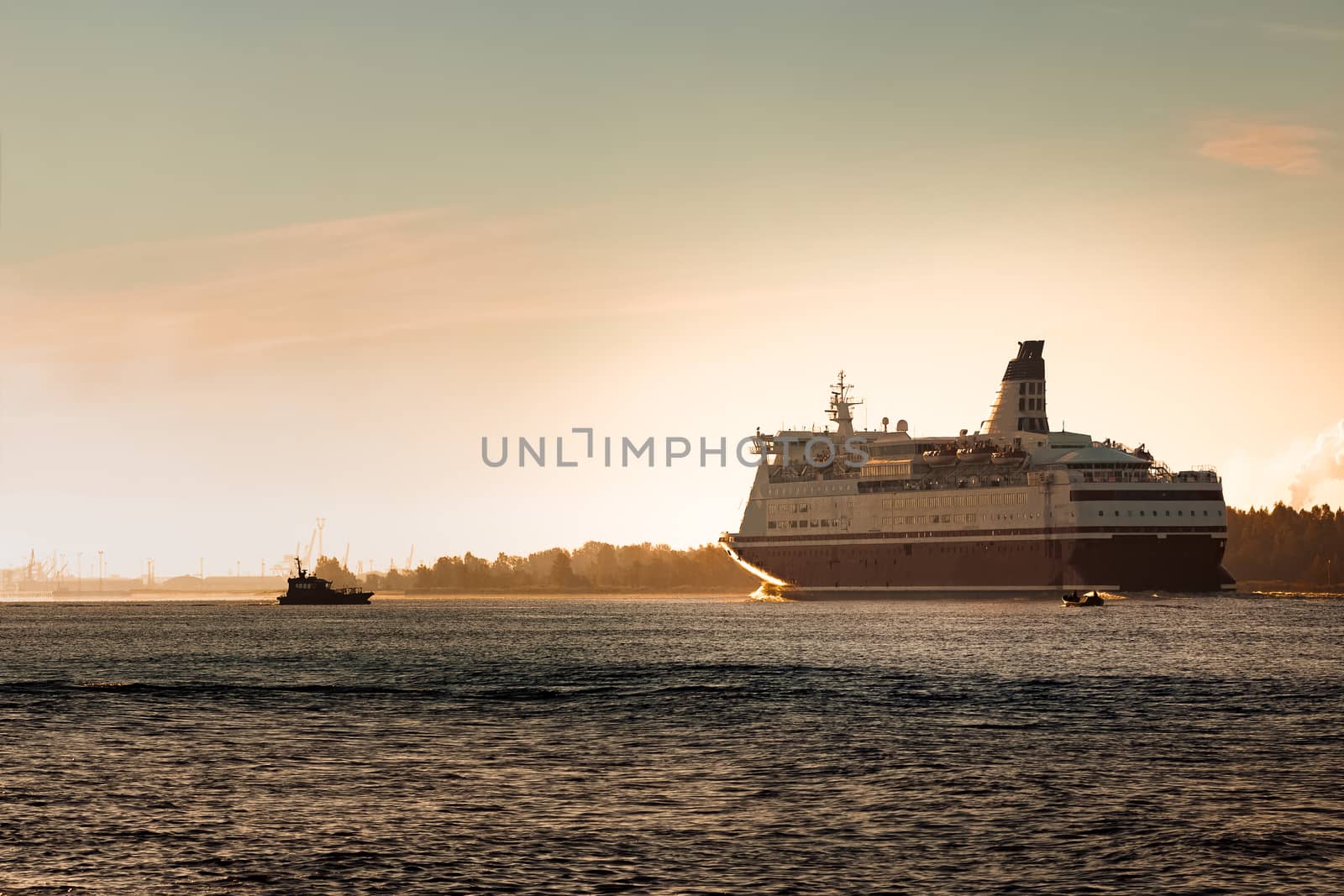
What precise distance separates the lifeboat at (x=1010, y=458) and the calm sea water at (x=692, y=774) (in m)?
85.9

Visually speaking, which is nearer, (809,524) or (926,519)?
(926,519)

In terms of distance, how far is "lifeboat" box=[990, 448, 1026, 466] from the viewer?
178 meters

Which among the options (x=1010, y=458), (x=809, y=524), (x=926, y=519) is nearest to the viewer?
(x=926, y=519)

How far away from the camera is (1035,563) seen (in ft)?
545

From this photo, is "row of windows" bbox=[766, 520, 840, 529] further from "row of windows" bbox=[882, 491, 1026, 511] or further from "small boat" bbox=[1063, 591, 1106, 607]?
"small boat" bbox=[1063, 591, 1106, 607]

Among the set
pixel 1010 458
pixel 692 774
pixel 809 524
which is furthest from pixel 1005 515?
pixel 692 774

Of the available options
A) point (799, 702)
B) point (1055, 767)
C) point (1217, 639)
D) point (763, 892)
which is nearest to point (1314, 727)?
point (1055, 767)

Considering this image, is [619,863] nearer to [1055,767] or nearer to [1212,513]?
[1055,767]

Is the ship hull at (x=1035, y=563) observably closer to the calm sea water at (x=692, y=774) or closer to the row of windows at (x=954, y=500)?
the row of windows at (x=954, y=500)

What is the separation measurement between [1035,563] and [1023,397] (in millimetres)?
30897

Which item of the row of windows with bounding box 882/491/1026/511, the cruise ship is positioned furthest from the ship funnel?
the row of windows with bounding box 882/491/1026/511

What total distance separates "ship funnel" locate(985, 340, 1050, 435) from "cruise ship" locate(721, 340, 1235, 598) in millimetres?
147

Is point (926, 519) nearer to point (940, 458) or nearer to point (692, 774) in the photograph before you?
point (940, 458)

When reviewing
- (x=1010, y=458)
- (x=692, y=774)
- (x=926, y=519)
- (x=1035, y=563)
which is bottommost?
(x=692, y=774)
